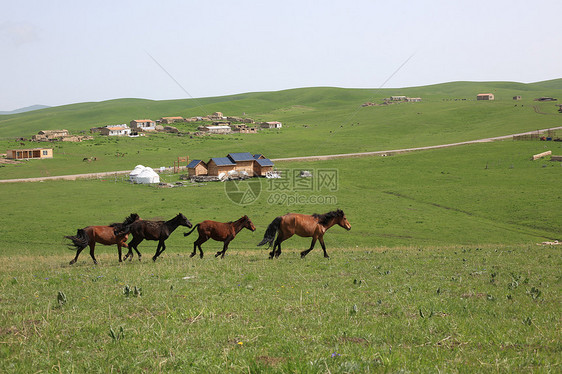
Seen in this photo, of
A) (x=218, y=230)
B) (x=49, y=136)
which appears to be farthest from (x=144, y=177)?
(x=49, y=136)

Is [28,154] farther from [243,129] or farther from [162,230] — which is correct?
[162,230]

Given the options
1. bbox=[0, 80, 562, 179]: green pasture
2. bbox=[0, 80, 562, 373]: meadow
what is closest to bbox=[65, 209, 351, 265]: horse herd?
bbox=[0, 80, 562, 373]: meadow

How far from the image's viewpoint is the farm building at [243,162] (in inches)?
3105

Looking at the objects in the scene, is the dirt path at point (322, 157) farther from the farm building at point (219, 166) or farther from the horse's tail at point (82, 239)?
the horse's tail at point (82, 239)

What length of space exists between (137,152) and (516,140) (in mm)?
86715

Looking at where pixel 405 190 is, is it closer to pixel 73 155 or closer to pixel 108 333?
pixel 108 333

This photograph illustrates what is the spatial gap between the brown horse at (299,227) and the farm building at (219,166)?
5665cm

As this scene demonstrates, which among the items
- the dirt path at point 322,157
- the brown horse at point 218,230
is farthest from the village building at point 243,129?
the brown horse at point 218,230

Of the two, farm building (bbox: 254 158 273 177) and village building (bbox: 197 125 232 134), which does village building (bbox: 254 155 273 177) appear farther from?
village building (bbox: 197 125 232 134)

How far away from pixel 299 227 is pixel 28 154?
297 ft

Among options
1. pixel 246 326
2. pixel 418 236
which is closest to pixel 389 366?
pixel 246 326

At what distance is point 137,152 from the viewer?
10394 cm

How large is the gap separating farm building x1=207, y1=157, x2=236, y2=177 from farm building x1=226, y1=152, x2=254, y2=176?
2.59 ft

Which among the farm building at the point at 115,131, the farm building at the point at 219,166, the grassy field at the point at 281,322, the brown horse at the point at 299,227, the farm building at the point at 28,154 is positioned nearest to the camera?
the grassy field at the point at 281,322
